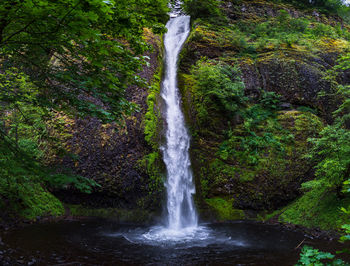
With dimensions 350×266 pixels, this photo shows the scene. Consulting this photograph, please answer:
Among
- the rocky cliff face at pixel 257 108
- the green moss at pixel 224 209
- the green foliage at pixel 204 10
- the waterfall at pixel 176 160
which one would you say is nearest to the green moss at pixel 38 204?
the waterfall at pixel 176 160

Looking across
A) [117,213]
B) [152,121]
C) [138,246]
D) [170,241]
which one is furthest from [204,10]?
[138,246]

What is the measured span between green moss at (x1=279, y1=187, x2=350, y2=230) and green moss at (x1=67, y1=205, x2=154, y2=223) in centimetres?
511

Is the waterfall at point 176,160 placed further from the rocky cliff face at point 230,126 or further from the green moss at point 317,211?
the green moss at point 317,211

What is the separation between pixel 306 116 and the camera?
11555 millimetres

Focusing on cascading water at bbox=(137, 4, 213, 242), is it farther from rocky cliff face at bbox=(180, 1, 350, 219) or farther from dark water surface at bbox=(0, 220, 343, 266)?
rocky cliff face at bbox=(180, 1, 350, 219)

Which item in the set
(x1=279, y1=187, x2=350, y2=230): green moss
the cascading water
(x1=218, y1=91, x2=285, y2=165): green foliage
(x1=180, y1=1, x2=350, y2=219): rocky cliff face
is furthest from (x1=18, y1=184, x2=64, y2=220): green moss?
(x1=279, y1=187, x2=350, y2=230): green moss

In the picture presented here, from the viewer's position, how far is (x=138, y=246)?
621 centimetres

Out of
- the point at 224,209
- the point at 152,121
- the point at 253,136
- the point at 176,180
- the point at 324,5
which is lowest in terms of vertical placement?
the point at 224,209

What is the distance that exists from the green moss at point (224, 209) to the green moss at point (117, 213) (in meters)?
2.58

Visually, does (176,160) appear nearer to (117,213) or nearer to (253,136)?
(117,213)

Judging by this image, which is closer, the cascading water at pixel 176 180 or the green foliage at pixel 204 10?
the cascading water at pixel 176 180

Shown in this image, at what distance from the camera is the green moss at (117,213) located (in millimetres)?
8781

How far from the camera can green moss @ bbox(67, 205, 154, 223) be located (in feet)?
28.8

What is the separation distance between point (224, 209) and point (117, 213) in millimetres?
4132
